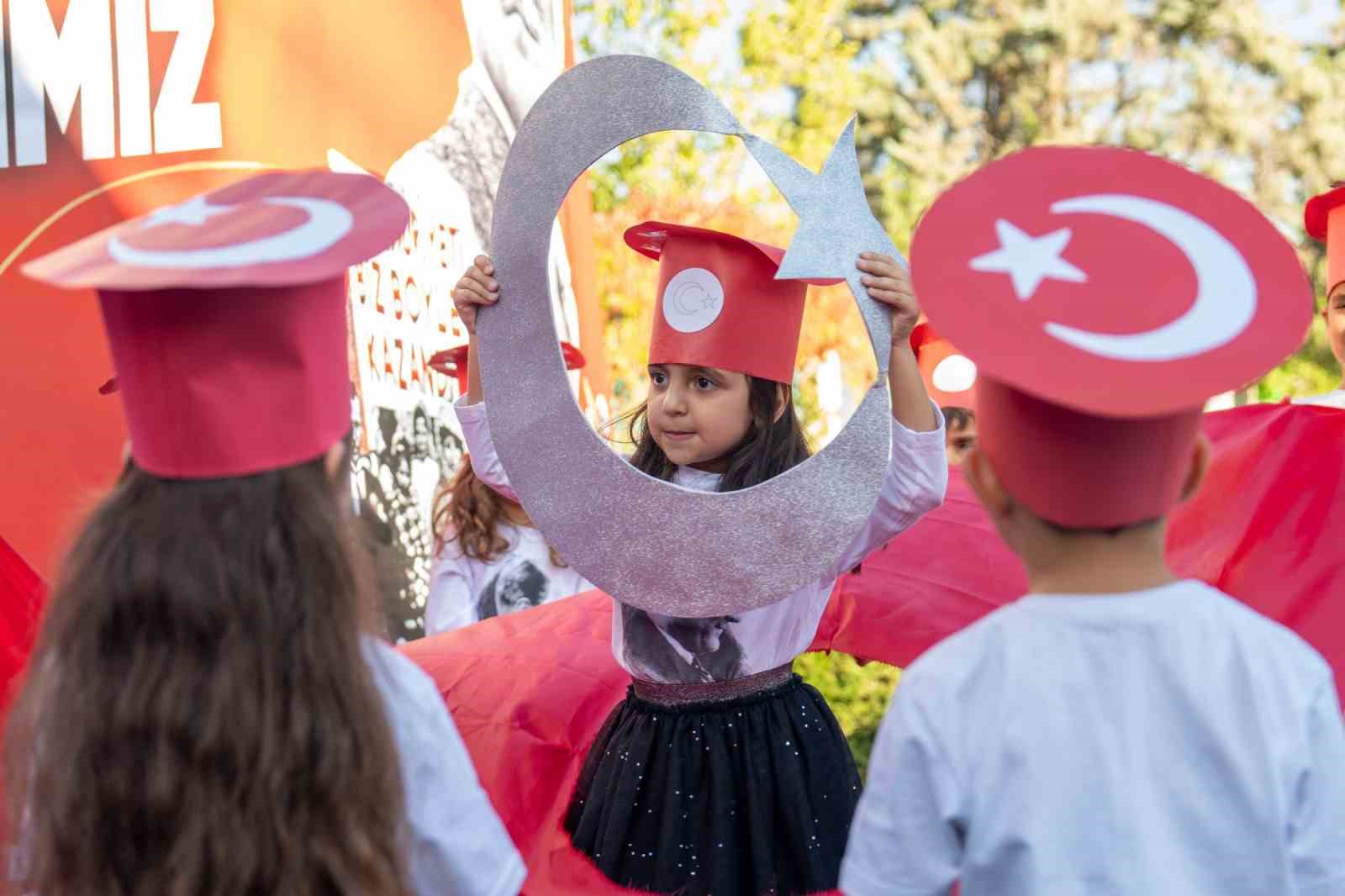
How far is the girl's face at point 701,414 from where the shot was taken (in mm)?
2666

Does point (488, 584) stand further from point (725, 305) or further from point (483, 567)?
point (725, 305)

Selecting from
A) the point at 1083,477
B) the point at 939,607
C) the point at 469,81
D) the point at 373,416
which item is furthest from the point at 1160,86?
the point at 1083,477

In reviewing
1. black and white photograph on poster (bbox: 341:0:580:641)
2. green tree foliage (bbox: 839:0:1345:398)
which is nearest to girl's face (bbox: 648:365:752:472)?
black and white photograph on poster (bbox: 341:0:580:641)

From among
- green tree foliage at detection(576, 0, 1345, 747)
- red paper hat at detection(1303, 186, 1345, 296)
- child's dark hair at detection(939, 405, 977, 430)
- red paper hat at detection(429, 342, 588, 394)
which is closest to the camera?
red paper hat at detection(1303, 186, 1345, 296)

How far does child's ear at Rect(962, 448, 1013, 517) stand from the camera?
161 cm

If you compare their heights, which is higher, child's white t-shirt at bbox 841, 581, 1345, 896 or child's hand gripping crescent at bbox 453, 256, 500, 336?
child's hand gripping crescent at bbox 453, 256, 500, 336

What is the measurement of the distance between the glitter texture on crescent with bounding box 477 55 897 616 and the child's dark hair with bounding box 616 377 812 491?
0.29 metres

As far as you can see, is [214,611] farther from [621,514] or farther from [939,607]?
[939,607]

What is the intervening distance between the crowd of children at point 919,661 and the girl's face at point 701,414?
105cm

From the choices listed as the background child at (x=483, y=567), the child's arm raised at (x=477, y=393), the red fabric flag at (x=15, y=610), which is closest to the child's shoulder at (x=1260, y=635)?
the child's arm raised at (x=477, y=393)

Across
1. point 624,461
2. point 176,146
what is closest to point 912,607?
point 624,461

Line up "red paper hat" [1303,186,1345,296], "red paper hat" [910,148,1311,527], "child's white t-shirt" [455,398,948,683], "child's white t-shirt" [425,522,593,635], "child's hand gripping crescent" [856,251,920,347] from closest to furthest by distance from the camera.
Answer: "red paper hat" [910,148,1311,527] < "child's hand gripping crescent" [856,251,920,347] < "child's white t-shirt" [455,398,948,683] < "red paper hat" [1303,186,1345,296] < "child's white t-shirt" [425,522,593,635]

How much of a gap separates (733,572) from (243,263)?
1099 millimetres

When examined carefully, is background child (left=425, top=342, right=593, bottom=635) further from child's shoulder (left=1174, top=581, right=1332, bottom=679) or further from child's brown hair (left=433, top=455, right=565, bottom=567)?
child's shoulder (left=1174, top=581, right=1332, bottom=679)
